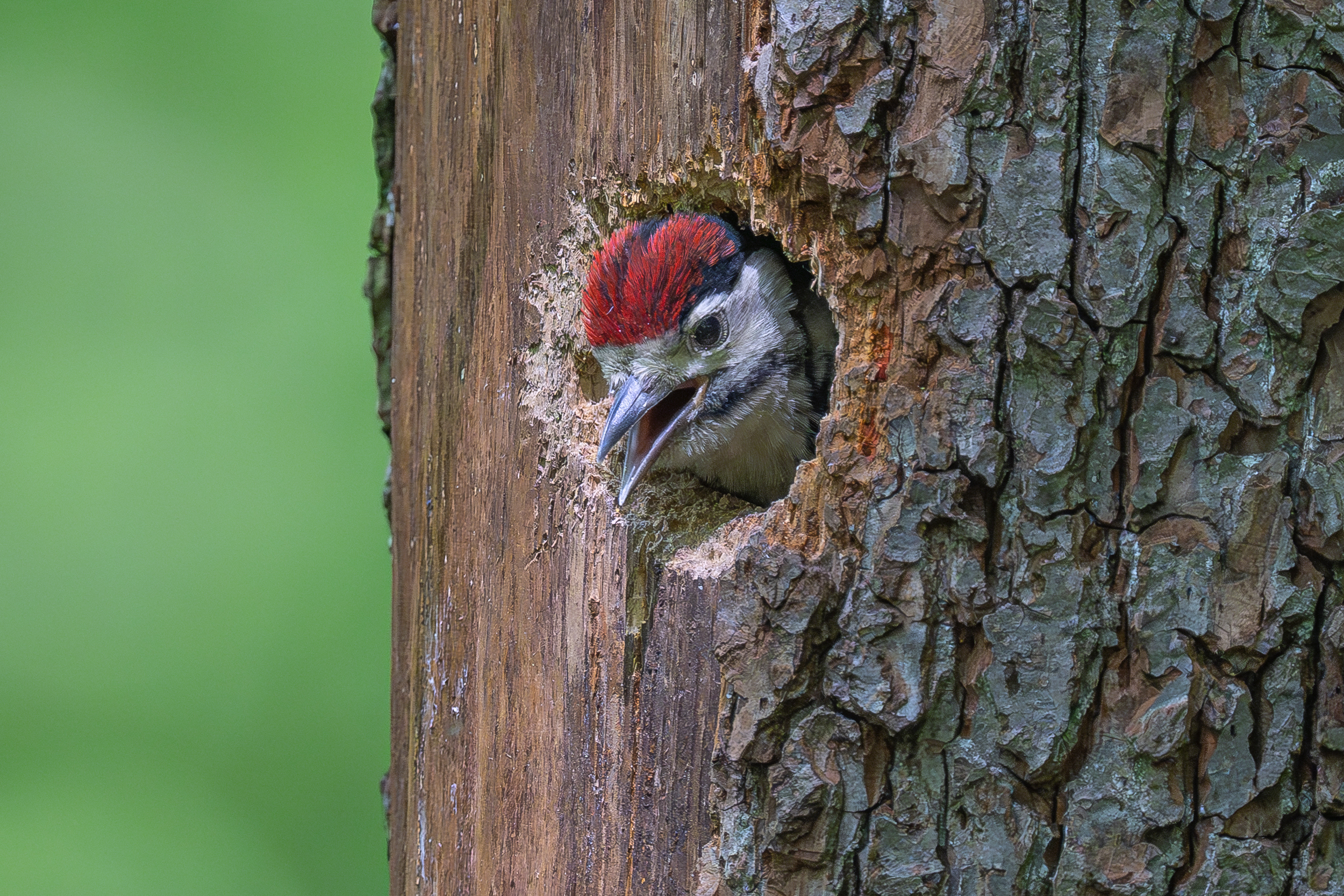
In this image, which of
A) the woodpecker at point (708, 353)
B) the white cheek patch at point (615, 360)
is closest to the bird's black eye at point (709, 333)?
the woodpecker at point (708, 353)

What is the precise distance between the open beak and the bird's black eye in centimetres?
7

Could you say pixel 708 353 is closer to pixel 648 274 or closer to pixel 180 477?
pixel 648 274

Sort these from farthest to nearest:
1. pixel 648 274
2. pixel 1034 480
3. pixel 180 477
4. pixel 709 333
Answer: pixel 180 477, pixel 709 333, pixel 648 274, pixel 1034 480

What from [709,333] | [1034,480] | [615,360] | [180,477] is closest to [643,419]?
[615,360]

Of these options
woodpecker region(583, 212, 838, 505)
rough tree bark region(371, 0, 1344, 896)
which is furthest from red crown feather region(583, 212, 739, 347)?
rough tree bark region(371, 0, 1344, 896)

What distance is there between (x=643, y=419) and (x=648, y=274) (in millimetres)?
264

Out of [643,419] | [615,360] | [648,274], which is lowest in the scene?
[643,419]

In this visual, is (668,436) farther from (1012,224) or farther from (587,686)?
(1012,224)

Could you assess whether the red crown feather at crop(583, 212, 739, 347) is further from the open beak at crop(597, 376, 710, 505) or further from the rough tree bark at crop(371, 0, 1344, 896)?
the rough tree bark at crop(371, 0, 1344, 896)

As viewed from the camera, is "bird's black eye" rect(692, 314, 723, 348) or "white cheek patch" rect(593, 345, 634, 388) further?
"bird's black eye" rect(692, 314, 723, 348)

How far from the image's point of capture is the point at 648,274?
1955 millimetres

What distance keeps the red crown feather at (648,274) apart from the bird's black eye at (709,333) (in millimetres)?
76

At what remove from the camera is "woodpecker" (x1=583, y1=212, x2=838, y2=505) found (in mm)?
1892

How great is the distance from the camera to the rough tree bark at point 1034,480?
1222 millimetres
